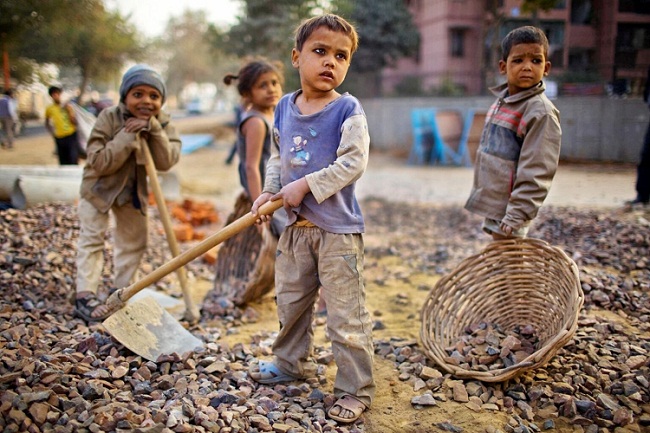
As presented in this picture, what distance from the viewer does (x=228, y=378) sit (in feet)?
8.97

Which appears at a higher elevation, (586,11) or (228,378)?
(586,11)

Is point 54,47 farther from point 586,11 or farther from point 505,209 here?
point 586,11

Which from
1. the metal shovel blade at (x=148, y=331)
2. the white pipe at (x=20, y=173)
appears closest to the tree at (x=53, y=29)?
the white pipe at (x=20, y=173)

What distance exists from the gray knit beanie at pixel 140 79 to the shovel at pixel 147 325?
1.22m

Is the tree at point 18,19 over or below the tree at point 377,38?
below

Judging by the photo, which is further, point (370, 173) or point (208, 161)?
point (208, 161)

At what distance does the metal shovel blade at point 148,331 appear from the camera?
9.45 ft

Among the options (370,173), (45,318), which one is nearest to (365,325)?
(45,318)

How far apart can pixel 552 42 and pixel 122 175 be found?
55.0 feet

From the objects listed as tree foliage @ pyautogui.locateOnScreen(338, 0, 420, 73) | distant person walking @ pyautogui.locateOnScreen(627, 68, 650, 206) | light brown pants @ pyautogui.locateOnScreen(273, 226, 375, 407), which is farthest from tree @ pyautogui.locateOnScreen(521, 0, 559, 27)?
light brown pants @ pyautogui.locateOnScreen(273, 226, 375, 407)

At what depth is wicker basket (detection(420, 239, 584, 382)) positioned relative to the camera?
2.99 metres

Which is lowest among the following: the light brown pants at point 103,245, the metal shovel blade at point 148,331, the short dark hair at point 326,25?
the metal shovel blade at point 148,331

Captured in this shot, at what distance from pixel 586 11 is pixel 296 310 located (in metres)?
15.2

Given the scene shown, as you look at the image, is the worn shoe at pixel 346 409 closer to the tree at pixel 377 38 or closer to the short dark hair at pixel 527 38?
the short dark hair at pixel 527 38
